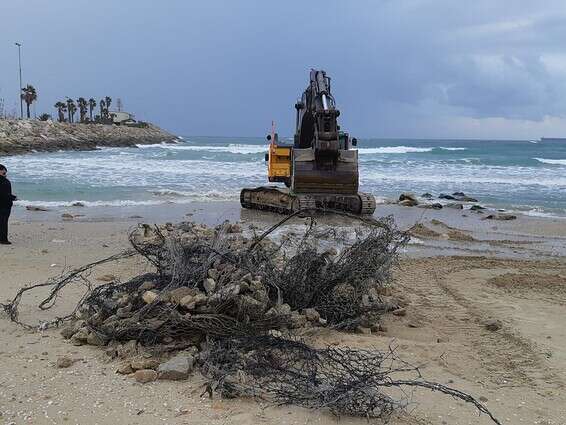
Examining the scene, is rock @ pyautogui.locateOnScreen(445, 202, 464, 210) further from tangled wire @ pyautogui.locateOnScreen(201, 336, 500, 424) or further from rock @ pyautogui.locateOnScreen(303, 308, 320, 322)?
tangled wire @ pyautogui.locateOnScreen(201, 336, 500, 424)

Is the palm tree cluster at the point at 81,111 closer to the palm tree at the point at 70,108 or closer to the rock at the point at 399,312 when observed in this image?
the palm tree at the point at 70,108

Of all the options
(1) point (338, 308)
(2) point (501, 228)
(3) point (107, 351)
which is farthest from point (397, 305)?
(2) point (501, 228)

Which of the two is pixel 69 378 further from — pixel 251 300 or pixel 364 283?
pixel 364 283

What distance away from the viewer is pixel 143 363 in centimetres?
447

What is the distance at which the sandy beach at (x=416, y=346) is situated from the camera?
3881mm

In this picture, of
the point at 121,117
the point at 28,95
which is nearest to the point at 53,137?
the point at 28,95

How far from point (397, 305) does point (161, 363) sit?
9.83 feet

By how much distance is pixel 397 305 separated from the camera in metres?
6.54

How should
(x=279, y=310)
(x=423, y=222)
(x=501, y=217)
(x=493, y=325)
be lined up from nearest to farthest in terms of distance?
1. (x=279, y=310)
2. (x=493, y=325)
3. (x=423, y=222)
4. (x=501, y=217)

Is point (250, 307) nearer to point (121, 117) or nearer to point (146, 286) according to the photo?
point (146, 286)

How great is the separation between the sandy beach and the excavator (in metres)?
3.45

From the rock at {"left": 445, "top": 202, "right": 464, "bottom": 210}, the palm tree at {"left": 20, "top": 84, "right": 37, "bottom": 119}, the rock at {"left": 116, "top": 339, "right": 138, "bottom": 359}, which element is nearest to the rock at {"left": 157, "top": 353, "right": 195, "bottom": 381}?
the rock at {"left": 116, "top": 339, "right": 138, "bottom": 359}

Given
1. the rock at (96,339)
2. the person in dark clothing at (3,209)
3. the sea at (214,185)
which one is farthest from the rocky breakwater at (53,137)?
the rock at (96,339)

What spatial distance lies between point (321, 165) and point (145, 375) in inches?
405
